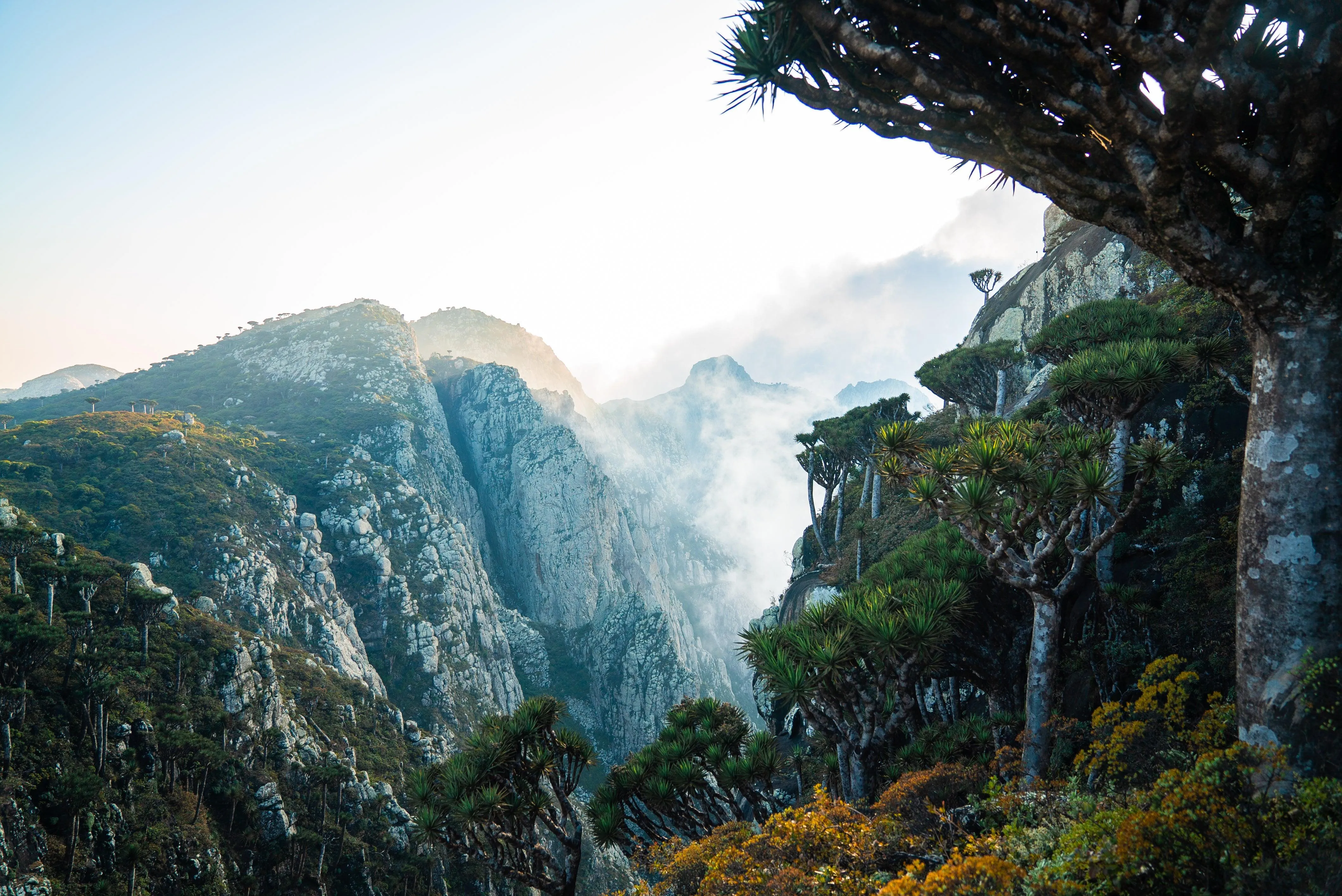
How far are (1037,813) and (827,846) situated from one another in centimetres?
256

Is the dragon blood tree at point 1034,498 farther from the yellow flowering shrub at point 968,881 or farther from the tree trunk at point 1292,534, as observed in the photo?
the yellow flowering shrub at point 968,881

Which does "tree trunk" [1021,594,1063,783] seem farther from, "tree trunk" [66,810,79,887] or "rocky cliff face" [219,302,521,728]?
"rocky cliff face" [219,302,521,728]

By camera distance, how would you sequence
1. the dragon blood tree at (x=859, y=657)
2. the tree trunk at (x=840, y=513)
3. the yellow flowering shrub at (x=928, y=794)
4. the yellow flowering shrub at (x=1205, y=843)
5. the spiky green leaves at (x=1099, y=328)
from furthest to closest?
1. the tree trunk at (x=840, y=513)
2. the spiky green leaves at (x=1099, y=328)
3. the dragon blood tree at (x=859, y=657)
4. the yellow flowering shrub at (x=928, y=794)
5. the yellow flowering shrub at (x=1205, y=843)

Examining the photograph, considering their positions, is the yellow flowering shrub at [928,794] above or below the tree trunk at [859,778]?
above

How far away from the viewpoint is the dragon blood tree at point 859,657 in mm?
10570

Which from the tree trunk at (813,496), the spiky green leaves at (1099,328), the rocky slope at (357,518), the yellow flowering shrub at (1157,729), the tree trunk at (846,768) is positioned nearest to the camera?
the yellow flowering shrub at (1157,729)

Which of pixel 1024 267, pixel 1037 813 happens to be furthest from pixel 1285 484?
pixel 1024 267

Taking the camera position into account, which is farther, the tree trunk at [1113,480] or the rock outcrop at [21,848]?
the rock outcrop at [21,848]

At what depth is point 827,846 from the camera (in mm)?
7297

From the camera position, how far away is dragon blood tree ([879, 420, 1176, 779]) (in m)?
9.16

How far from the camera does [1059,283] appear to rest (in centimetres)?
3931

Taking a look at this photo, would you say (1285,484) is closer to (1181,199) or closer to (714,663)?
(1181,199)

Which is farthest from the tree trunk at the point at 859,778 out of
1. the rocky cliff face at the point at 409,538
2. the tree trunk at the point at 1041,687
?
the rocky cliff face at the point at 409,538

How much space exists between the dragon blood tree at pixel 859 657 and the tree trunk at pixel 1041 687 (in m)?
1.47
